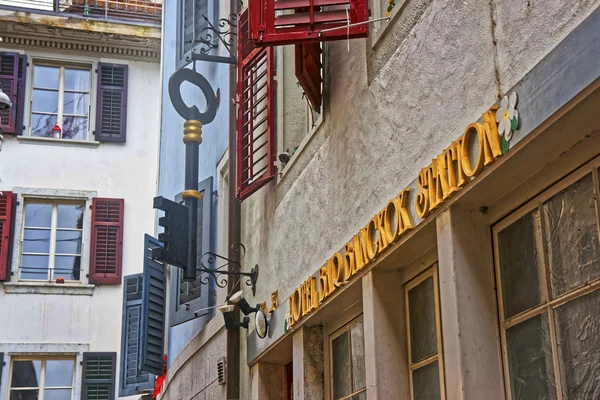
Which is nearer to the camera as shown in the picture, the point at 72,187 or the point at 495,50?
the point at 495,50

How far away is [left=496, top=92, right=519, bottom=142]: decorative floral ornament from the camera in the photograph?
4.38m

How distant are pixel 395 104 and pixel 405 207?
0.69 m

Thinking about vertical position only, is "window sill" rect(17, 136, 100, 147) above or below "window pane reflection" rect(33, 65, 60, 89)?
below

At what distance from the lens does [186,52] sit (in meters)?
14.3

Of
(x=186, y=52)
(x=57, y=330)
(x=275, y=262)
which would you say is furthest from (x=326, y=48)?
(x=57, y=330)

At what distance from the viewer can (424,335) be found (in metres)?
5.90

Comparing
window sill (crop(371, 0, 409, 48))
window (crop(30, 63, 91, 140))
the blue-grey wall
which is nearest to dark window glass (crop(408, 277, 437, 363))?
window sill (crop(371, 0, 409, 48))

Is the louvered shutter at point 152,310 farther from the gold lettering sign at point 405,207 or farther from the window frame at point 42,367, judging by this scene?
the gold lettering sign at point 405,207

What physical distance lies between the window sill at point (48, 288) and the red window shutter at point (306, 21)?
48.6 feet

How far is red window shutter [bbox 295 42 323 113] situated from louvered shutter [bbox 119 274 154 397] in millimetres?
10587

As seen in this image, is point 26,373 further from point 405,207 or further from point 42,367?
point 405,207

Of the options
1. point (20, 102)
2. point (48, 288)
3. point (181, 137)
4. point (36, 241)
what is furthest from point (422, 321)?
point (20, 102)

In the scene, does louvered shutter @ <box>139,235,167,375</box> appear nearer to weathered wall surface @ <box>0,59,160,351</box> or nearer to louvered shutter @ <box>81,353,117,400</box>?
louvered shutter @ <box>81,353,117,400</box>

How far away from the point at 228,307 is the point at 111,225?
1231 cm
